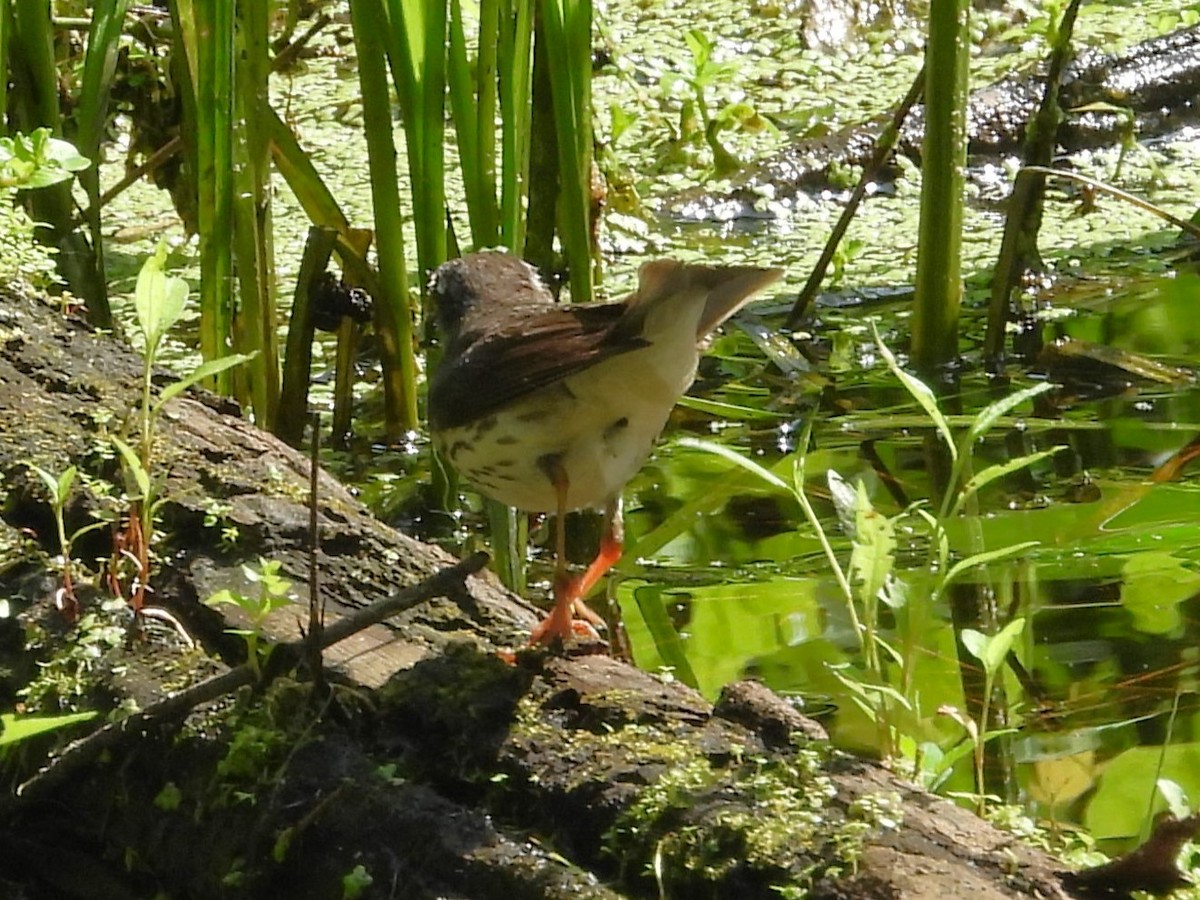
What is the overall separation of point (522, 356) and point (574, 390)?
9 centimetres

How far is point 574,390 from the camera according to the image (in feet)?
7.73

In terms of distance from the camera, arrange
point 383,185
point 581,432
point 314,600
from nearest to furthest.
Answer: point 314,600, point 581,432, point 383,185

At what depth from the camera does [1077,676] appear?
2.91m

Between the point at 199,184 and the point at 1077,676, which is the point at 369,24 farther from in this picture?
the point at 1077,676

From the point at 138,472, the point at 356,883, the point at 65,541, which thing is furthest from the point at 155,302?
the point at 356,883

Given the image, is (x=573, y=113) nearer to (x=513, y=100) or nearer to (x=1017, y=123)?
(x=513, y=100)

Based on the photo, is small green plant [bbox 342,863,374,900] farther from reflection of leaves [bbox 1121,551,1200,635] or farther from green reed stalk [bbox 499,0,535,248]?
reflection of leaves [bbox 1121,551,1200,635]

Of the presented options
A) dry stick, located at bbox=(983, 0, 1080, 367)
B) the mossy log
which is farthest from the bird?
dry stick, located at bbox=(983, 0, 1080, 367)

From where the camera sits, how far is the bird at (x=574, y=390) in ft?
7.10

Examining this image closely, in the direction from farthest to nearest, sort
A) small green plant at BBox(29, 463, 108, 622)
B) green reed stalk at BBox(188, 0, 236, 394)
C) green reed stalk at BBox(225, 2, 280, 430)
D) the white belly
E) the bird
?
green reed stalk at BBox(225, 2, 280, 430)
green reed stalk at BBox(188, 0, 236, 394)
the white belly
the bird
small green plant at BBox(29, 463, 108, 622)

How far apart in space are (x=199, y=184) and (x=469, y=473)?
1.07m

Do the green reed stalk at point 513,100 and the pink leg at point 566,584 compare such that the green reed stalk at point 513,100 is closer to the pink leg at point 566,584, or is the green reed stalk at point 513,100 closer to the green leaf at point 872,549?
the pink leg at point 566,584

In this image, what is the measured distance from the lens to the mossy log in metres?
1.65

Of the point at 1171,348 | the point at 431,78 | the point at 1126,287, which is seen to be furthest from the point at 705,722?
the point at 1126,287
